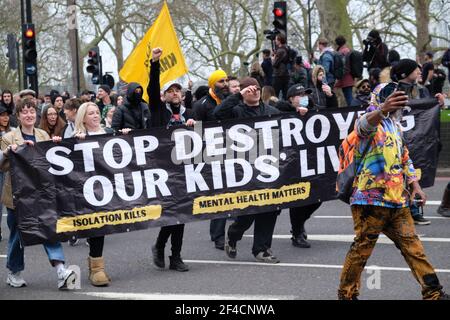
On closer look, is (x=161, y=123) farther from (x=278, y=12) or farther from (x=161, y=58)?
(x=278, y=12)

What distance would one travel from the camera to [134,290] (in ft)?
26.6

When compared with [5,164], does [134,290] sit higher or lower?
lower

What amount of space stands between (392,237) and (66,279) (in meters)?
3.00

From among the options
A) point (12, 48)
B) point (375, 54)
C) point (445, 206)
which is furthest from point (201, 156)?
point (12, 48)

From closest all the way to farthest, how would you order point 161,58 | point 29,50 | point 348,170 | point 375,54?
point 348,170
point 161,58
point 375,54
point 29,50

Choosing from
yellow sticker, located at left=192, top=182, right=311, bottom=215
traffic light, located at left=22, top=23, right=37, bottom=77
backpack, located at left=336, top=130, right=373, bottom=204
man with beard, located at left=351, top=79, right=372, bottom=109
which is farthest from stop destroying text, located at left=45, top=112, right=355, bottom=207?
traffic light, located at left=22, top=23, right=37, bottom=77

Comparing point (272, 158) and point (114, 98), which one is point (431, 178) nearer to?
point (272, 158)

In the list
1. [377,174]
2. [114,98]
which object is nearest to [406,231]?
[377,174]

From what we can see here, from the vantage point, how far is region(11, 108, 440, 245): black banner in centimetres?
856

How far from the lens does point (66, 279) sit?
26.7ft

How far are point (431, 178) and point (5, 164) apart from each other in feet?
15.3

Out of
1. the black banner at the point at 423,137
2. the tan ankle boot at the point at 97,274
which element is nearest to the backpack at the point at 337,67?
the black banner at the point at 423,137

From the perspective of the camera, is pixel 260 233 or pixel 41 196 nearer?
pixel 41 196

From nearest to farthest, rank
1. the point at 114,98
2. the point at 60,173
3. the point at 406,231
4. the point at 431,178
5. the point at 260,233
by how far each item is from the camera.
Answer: the point at 406,231, the point at 60,173, the point at 260,233, the point at 431,178, the point at 114,98
